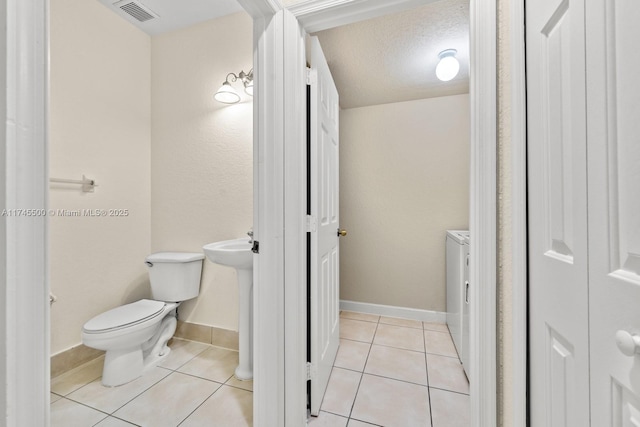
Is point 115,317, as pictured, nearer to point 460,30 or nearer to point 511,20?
point 511,20

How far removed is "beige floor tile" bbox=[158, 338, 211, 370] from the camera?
1.83 meters

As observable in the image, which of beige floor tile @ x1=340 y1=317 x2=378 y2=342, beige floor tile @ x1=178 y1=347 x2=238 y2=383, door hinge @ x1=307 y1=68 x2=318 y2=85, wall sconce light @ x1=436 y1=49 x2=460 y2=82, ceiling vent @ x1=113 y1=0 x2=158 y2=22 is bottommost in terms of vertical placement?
beige floor tile @ x1=340 y1=317 x2=378 y2=342

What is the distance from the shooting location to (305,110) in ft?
4.12

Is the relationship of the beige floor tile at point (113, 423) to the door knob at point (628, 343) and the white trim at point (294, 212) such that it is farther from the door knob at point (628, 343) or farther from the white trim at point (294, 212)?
the door knob at point (628, 343)

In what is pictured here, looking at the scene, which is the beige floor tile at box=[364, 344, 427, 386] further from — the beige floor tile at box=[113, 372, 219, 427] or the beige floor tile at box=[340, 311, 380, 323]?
the beige floor tile at box=[113, 372, 219, 427]

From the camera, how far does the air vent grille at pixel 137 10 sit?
1.87m

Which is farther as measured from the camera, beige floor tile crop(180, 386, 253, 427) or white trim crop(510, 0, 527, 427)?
beige floor tile crop(180, 386, 253, 427)

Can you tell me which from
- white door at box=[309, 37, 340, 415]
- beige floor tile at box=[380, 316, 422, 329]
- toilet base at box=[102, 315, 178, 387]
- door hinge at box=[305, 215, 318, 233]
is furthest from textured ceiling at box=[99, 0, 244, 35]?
beige floor tile at box=[380, 316, 422, 329]

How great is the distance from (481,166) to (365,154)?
1943 millimetres

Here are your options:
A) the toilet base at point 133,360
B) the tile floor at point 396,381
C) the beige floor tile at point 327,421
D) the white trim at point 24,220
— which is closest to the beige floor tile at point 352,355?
the tile floor at point 396,381

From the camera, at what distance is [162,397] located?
152 cm

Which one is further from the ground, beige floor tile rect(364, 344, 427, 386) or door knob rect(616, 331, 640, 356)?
door knob rect(616, 331, 640, 356)

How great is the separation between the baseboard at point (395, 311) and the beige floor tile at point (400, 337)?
8.9 inches

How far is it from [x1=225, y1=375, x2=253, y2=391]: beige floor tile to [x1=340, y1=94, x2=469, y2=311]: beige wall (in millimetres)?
1435
